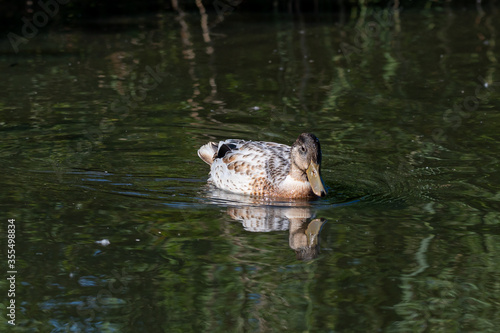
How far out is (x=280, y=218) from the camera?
868cm

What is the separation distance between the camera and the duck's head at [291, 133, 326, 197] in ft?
29.6

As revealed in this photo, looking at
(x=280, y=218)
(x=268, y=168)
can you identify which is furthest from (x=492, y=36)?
(x=280, y=218)

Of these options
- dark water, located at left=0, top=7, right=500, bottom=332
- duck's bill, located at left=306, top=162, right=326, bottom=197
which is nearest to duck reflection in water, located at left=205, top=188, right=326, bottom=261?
dark water, located at left=0, top=7, right=500, bottom=332

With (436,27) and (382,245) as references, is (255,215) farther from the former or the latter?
(436,27)

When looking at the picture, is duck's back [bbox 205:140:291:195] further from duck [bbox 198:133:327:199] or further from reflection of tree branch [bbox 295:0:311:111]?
reflection of tree branch [bbox 295:0:311:111]

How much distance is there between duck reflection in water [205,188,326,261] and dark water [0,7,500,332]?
26mm

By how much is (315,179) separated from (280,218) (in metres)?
0.64

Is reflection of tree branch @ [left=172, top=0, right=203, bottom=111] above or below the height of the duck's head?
below

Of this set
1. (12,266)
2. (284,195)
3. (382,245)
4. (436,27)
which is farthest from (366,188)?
(436,27)

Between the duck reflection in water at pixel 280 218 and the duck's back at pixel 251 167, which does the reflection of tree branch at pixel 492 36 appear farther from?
the duck reflection in water at pixel 280 218

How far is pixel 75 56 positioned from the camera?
631 inches

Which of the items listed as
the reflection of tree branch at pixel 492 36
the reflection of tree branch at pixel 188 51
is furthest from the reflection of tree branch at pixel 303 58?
the reflection of tree branch at pixel 492 36

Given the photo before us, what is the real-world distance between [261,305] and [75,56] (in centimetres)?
1032

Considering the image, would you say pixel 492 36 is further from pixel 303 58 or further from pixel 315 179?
pixel 315 179
